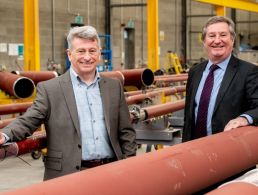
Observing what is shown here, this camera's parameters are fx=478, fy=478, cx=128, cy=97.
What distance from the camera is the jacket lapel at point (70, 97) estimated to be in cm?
219

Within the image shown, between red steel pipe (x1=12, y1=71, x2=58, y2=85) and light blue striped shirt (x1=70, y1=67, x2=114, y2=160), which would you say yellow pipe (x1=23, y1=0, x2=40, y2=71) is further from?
light blue striped shirt (x1=70, y1=67, x2=114, y2=160)

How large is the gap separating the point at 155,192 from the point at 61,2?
11640mm

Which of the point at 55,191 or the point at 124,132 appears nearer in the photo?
the point at 55,191

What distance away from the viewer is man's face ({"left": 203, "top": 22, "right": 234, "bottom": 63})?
232 centimetres

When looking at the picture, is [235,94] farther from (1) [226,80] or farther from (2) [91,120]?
(2) [91,120]

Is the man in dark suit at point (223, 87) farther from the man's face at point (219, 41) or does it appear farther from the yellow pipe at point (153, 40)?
the yellow pipe at point (153, 40)

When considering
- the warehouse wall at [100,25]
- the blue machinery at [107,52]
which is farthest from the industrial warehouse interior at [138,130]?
the blue machinery at [107,52]

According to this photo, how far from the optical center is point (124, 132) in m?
2.39

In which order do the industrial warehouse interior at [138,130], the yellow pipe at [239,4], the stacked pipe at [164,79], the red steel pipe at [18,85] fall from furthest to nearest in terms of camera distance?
the yellow pipe at [239,4], the stacked pipe at [164,79], the red steel pipe at [18,85], the industrial warehouse interior at [138,130]

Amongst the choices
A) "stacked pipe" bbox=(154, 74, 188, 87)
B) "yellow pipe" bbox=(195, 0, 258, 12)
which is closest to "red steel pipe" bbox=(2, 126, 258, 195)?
"stacked pipe" bbox=(154, 74, 188, 87)

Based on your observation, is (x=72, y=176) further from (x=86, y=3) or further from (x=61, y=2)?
(x=86, y=3)

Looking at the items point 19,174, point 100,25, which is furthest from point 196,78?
point 100,25

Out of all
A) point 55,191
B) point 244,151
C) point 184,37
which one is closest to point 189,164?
point 244,151

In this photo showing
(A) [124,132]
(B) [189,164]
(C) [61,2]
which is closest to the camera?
(B) [189,164]
